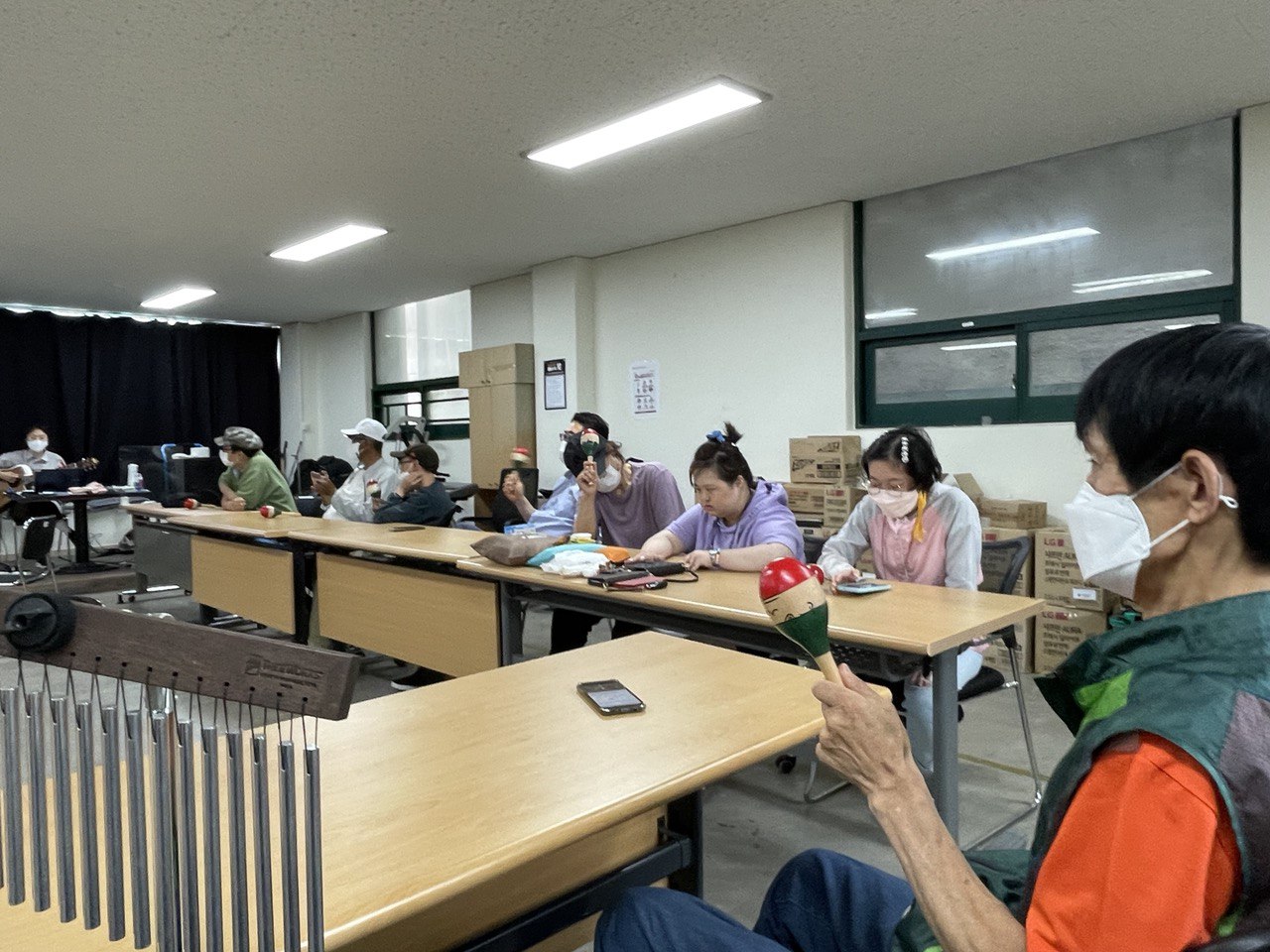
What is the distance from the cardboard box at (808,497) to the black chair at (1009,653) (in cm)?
196

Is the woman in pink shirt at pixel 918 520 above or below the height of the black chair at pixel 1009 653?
above

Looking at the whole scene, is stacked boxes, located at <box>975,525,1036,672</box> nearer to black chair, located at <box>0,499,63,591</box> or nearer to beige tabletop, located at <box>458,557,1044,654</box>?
beige tabletop, located at <box>458,557,1044,654</box>

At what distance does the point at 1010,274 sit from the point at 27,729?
477 centimetres

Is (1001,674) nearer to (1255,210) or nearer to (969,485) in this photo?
(969,485)

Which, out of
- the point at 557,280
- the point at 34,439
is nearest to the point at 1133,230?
the point at 557,280

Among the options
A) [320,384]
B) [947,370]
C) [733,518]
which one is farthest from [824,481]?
[320,384]

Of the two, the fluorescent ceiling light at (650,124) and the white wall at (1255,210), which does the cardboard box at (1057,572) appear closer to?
the white wall at (1255,210)

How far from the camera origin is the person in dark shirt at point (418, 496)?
4609mm

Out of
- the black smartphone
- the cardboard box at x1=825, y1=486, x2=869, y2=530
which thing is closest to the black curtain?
the cardboard box at x1=825, y1=486, x2=869, y2=530

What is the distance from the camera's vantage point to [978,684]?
248 centimetres

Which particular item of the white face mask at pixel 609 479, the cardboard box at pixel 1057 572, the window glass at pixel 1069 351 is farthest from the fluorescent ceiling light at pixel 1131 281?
the white face mask at pixel 609 479

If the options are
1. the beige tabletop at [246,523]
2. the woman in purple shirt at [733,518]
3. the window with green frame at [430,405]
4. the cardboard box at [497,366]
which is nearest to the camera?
the woman in purple shirt at [733,518]

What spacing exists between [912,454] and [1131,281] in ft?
7.53

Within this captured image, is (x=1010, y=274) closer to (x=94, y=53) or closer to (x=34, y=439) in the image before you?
(x=94, y=53)
